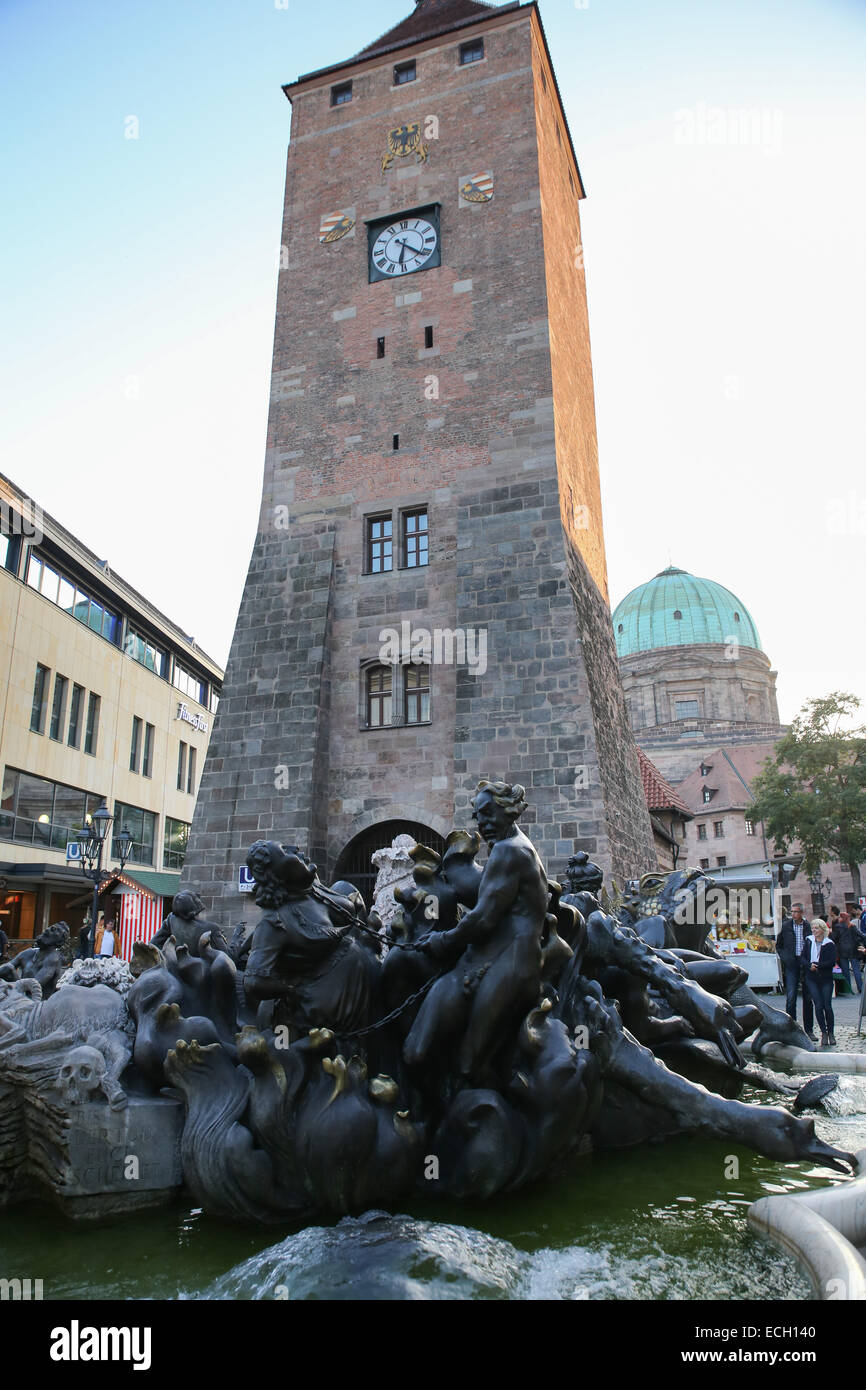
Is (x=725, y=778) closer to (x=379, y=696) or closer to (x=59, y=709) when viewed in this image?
(x=59, y=709)

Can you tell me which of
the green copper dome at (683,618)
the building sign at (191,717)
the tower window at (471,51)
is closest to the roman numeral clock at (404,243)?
the tower window at (471,51)

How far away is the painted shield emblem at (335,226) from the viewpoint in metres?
22.3

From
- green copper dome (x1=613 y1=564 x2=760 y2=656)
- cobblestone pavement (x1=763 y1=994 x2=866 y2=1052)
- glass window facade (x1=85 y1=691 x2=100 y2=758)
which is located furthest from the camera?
green copper dome (x1=613 y1=564 x2=760 y2=656)

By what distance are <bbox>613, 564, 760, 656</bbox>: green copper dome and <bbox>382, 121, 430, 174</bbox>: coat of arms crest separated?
54.3 meters

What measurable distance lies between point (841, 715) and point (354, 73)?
31.4 m

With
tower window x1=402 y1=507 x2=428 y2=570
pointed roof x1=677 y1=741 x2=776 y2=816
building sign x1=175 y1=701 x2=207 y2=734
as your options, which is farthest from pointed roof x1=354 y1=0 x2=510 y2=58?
pointed roof x1=677 y1=741 x2=776 y2=816

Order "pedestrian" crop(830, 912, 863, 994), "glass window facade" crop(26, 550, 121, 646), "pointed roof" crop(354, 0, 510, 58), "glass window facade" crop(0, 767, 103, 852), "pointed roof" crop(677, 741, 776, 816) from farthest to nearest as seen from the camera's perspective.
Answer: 1. "pointed roof" crop(677, 741, 776, 816)
2. "glass window facade" crop(26, 550, 121, 646)
3. "glass window facade" crop(0, 767, 103, 852)
4. "pointed roof" crop(354, 0, 510, 58)
5. "pedestrian" crop(830, 912, 863, 994)

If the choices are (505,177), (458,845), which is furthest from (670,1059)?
(505,177)

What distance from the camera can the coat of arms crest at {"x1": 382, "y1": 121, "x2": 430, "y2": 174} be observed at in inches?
870

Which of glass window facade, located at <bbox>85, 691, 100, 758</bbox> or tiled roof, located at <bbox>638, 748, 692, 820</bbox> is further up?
glass window facade, located at <bbox>85, 691, 100, 758</bbox>

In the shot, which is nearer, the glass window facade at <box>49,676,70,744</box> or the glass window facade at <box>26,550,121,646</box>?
the glass window facade at <box>26,550,121,646</box>

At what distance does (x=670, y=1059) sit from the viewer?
22.9 feet

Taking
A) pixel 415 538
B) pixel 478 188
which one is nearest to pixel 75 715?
pixel 415 538

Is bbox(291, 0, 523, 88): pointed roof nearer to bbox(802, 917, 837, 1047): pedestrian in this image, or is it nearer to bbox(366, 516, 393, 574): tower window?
bbox(366, 516, 393, 574): tower window
